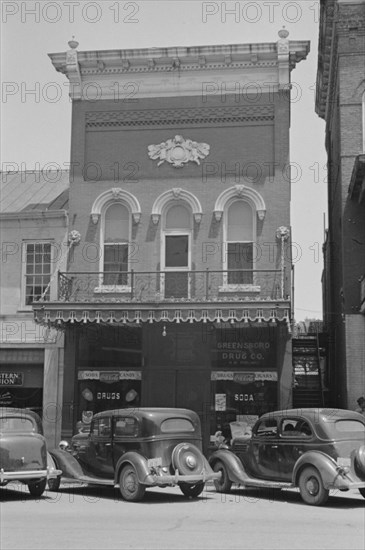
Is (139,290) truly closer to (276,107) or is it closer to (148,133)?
(148,133)

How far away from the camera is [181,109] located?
22859 millimetres

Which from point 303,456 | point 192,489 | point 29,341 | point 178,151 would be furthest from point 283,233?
point 192,489

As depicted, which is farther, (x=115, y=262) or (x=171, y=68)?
(x=171, y=68)

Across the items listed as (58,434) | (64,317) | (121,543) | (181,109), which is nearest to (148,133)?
(181,109)

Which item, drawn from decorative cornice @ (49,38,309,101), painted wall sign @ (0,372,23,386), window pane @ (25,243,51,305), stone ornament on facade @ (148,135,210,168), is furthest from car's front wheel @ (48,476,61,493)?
decorative cornice @ (49,38,309,101)

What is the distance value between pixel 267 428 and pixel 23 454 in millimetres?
4624

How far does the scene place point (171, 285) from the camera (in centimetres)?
2177

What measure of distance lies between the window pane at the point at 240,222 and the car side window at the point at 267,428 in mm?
7568

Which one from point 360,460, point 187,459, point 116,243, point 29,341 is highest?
point 116,243

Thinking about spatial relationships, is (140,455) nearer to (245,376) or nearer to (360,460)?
(360,460)

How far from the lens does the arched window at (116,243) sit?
2230cm

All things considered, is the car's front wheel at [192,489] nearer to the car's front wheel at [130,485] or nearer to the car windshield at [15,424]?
the car's front wheel at [130,485]

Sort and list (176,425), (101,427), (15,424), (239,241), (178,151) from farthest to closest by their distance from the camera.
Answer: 1. (178,151)
2. (239,241)
3. (101,427)
4. (15,424)
5. (176,425)

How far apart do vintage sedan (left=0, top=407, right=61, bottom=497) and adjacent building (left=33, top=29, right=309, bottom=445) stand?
5847 mm
